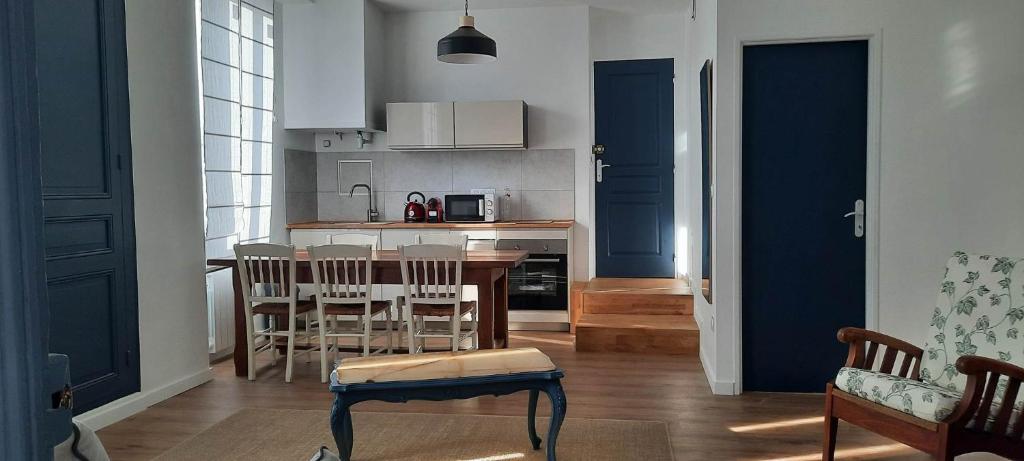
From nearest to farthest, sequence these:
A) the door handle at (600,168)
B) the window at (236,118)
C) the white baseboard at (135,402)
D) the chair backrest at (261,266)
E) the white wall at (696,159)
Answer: the white baseboard at (135,402)
the white wall at (696,159)
the chair backrest at (261,266)
the window at (236,118)
the door handle at (600,168)

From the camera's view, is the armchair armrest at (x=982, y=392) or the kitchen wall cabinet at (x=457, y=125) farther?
the kitchen wall cabinet at (x=457, y=125)

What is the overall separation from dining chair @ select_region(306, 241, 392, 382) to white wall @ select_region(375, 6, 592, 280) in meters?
2.50

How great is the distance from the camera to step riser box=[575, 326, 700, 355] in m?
5.66

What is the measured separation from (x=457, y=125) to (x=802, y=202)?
3230 millimetres

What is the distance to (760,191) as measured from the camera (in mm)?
4570

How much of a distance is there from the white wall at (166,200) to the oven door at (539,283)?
265 centimetres

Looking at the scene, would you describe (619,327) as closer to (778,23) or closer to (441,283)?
(441,283)

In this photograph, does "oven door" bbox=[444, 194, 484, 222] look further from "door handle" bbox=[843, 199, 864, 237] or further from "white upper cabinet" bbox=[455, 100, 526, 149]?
"door handle" bbox=[843, 199, 864, 237]

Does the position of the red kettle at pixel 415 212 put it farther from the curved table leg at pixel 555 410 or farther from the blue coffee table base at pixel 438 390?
the curved table leg at pixel 555 410

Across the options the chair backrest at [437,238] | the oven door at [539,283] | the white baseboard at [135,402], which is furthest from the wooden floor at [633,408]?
the chair backrest at [437,238]

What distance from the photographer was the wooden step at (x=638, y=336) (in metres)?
5.66

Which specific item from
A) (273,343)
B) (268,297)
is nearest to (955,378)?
(268,297)

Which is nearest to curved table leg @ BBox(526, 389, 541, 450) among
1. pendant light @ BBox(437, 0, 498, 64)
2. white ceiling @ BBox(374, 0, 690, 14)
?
pendant light @ BBox(437, 0, 498, 64)

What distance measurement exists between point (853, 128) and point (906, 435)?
2.09 metres
